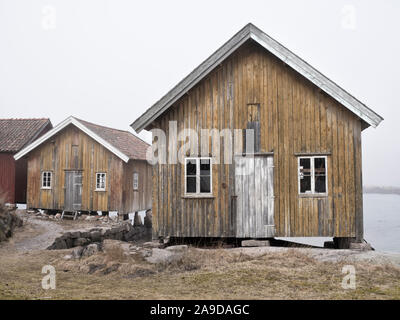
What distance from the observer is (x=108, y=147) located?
76.4 ft

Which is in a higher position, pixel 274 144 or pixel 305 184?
pixel 274 144

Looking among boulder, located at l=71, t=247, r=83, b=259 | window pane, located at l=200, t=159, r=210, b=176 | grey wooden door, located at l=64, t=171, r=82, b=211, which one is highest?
window pane, located at l=200, t=159, r=210, b=176

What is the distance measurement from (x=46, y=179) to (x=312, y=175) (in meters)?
18.2

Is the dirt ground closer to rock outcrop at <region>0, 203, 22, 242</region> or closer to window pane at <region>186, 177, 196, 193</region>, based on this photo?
window pane at <region>186, 177, 196, 193</region>

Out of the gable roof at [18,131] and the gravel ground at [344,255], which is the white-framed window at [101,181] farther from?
the gravel ground at [344,255]

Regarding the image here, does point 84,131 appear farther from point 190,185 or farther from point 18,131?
point 190,185

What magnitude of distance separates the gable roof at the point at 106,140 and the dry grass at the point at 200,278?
11.1 metres

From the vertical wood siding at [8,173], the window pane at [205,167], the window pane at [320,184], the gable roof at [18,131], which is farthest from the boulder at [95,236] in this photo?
the gable roof at [18,131]

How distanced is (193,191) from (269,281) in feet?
17.7

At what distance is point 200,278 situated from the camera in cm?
977

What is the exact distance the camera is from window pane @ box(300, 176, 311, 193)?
13625 millimetres

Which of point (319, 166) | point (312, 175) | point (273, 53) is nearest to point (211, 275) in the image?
point (312, 175)

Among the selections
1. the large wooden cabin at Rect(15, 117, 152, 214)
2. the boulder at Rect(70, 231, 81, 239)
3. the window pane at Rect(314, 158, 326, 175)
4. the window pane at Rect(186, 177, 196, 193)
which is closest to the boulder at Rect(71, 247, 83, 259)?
the boulder at Rect(70, 231, 81, 239)

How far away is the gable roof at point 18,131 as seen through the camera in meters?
27.5
